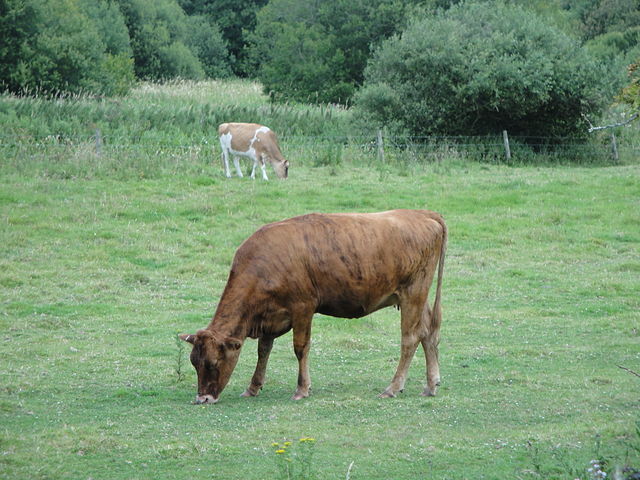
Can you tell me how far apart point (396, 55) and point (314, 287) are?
23736 millimetres

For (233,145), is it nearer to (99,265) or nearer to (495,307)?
(99,265)

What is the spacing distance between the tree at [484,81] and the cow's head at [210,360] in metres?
22.7

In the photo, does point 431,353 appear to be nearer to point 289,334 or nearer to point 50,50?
point 289,334

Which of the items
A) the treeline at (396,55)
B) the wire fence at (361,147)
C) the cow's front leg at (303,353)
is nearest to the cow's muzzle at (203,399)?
the cow's front leg at (303,353)

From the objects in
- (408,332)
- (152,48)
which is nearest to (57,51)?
(152,48)

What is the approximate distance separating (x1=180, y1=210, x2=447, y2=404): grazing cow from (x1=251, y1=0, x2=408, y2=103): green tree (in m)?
35.0

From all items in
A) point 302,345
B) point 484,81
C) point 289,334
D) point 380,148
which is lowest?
point 289,334

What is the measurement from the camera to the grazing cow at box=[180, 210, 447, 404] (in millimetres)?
8742

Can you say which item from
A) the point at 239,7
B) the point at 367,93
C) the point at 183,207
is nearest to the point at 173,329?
the point at 183,207

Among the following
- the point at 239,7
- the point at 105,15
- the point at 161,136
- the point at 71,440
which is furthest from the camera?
the point at 239,7

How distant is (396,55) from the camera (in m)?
31.5

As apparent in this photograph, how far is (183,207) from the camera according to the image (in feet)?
64.1

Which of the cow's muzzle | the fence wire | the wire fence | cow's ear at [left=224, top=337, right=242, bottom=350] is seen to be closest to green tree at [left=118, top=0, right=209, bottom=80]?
the fence wire

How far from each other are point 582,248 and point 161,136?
45.1 ft
